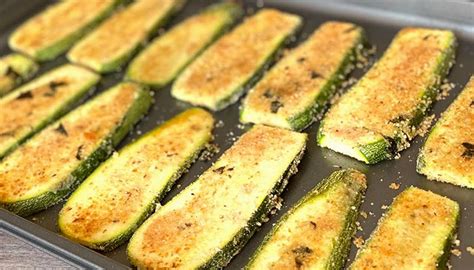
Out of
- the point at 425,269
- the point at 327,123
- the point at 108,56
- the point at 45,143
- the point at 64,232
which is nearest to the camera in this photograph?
the point at 425,269

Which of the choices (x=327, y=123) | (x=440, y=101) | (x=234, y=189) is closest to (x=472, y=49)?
(x=440, y=101)

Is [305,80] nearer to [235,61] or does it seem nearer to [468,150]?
[235,61]

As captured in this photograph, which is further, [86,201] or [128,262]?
[86,201]

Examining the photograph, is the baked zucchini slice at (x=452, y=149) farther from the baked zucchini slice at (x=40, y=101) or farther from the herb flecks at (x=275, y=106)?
the baked zucchini slice at (x=40, y=101)

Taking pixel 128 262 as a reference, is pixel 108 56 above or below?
above

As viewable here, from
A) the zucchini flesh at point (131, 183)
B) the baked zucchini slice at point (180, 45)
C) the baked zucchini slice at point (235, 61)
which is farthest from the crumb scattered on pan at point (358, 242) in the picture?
the baked zucchini slice at point (180, 45)

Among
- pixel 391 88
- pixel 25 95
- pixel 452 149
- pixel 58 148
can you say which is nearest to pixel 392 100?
pixel 391 88

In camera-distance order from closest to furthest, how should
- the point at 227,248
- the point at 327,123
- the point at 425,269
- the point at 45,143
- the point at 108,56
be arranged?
the point at 425,269 → the point at 227,248 → the point at 327,123 → the point at 45,143 → the point at 108,56

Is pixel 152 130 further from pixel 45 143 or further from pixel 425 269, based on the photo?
pixel 425 269
